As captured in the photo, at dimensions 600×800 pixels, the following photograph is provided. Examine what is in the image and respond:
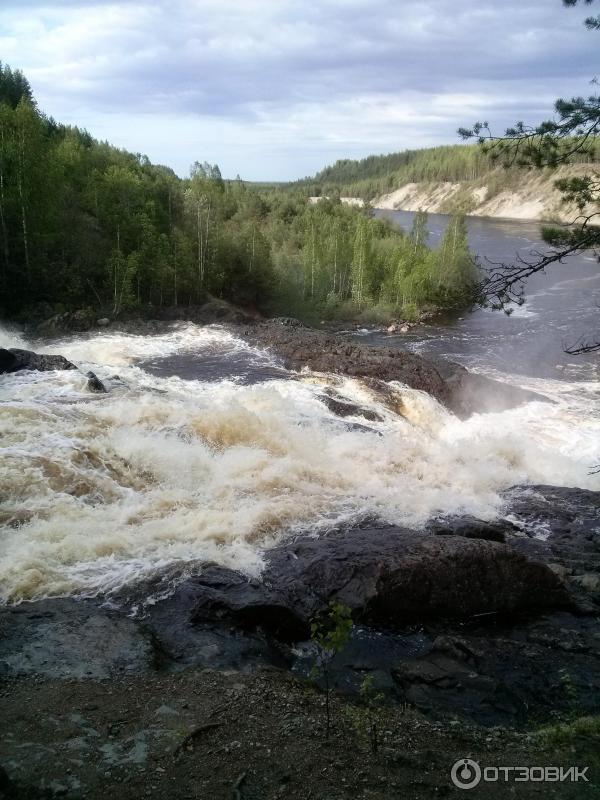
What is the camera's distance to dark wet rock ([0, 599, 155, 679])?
719 centimetres

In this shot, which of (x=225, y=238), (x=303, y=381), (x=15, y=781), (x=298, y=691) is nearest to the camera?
(x=15, y=781)

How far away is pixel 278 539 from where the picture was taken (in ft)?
35.8

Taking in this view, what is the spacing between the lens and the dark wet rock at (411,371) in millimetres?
22188

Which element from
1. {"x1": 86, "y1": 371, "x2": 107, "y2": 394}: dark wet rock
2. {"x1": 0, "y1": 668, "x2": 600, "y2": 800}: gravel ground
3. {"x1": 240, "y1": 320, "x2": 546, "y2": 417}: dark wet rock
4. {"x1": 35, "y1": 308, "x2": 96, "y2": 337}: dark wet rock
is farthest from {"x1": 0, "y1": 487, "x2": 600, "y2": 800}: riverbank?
{"x1": 35, "y1": 308, "x2": 96, "y2": 337}: dark wet rock

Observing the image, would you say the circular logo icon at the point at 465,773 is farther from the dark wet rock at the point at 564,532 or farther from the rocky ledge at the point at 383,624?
the dark wet rock at the point at 564,532

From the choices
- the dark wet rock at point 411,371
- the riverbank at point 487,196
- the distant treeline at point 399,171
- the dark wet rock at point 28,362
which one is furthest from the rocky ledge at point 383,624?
the distant treeline at point 399,171

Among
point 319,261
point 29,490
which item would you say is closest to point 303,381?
point 29,490

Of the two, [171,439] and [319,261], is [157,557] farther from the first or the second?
[319,261]

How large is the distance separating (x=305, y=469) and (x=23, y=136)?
22110 mm

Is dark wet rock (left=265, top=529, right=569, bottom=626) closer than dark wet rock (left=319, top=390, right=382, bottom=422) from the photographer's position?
Yes

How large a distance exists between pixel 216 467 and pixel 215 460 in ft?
1.08

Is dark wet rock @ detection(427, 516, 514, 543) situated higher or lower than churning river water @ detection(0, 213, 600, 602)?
lower

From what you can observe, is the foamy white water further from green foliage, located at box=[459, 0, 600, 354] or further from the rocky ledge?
green foliage, located at box=[459, 0, 600, 354]

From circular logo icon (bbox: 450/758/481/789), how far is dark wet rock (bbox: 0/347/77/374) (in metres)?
17.1
